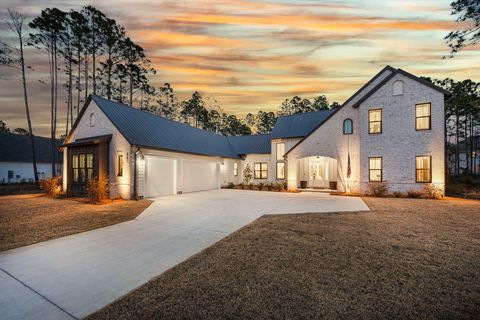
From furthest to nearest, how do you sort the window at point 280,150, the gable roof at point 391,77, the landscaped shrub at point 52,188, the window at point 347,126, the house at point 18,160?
the house at point 18,160
the window at point 280,150
the window at point 347,126
the landscaped shrub at point 52,188
the gable roof at point 391,77

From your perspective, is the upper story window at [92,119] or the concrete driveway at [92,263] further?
the upper story window at [92,119]

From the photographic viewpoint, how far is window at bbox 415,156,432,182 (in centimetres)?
1523

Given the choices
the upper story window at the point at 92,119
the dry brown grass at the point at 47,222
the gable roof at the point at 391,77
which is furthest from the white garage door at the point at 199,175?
the gable roof at the point at 391,77

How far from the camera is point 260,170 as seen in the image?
27.6 m

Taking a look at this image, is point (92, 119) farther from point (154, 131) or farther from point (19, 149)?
point (19, 149)

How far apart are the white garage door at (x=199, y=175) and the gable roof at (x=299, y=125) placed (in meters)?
8.06

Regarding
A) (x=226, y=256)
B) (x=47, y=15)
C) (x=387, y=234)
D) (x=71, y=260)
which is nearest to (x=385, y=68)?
(x=387, y=234)

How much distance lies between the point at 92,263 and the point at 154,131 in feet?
47.2

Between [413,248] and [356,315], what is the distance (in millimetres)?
3728

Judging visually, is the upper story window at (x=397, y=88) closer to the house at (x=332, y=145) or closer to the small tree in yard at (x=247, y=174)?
the house at (x=332, y=145)

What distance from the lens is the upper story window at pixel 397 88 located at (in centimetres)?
1614

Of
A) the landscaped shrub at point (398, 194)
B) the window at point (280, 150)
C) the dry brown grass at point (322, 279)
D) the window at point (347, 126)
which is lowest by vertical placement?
the landscaped shrub at point (398, 194)

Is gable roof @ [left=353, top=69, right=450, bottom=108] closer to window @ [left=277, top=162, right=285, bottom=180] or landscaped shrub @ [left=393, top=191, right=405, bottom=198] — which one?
landscaped shrub @ [left=393, top=191, right=405, bottom=198]

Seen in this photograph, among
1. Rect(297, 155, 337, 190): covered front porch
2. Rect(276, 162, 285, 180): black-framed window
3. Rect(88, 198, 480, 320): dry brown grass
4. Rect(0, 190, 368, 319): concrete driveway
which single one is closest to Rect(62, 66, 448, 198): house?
Rect(297, 155, 337, 190): covered front porch
